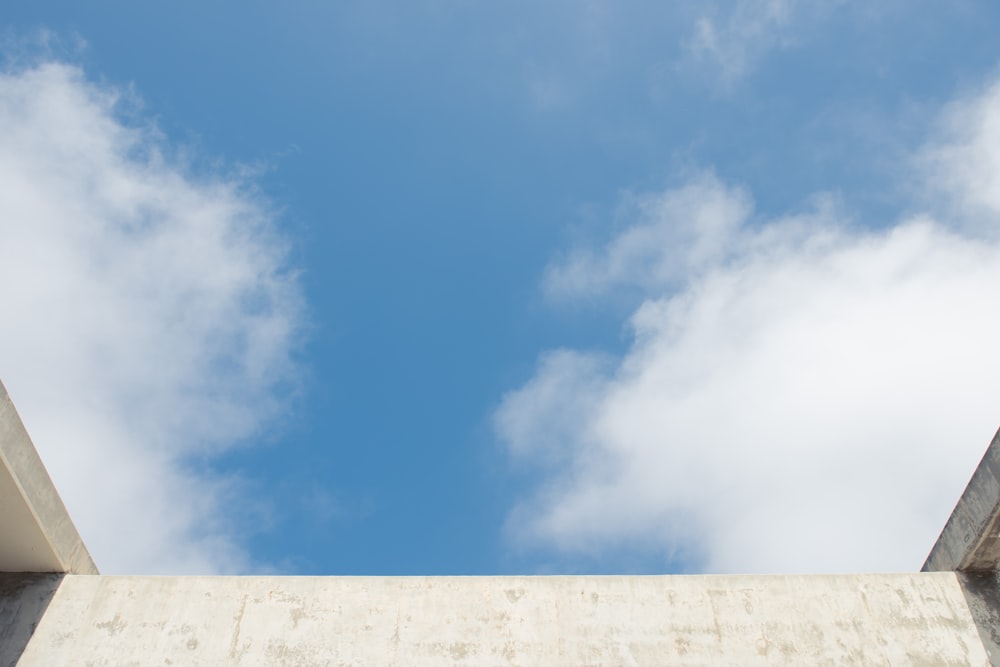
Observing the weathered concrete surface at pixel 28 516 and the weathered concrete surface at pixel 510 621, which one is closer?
the weathered concrete surface at pixel 28 516

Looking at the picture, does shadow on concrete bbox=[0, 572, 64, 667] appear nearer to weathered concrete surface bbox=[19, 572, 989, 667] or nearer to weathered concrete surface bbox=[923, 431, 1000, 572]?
weathered concrete surface bbox=[19, 572, 989, 667]

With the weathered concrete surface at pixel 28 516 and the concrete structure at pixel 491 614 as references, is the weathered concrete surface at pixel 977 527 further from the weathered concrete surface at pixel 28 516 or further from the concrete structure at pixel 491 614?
the weathered concrete surface at pixel 28 516

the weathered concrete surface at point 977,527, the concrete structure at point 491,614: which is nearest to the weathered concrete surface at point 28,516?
the concrete structure at point 491,614

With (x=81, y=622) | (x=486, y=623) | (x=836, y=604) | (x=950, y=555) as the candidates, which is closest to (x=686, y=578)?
(x=836, y=604)

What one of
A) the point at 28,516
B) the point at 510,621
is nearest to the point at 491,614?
the point at 510,621

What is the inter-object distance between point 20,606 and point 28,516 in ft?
3.62

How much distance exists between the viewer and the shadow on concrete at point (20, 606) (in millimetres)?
7164

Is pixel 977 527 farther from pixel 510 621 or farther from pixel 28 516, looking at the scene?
pixel 28 516

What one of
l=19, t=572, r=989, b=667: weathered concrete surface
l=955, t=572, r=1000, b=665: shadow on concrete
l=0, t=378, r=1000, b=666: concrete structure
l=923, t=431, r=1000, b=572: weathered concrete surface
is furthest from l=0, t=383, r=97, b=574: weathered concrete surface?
l=955, t=572, r=1000, b=665: shadow on concrete

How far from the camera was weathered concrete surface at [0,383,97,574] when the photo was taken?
6633mm

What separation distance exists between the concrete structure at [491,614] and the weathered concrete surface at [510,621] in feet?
0.04

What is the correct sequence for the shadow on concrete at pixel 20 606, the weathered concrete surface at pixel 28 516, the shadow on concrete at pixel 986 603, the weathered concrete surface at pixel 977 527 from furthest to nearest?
1. the shadow on concrete at pixel 20 606
2. the shadow on concrete at pixel 986 603
3. the weathered concrete surface at pixel 977 527
4. the weathered concrete surface at pixel 28 516

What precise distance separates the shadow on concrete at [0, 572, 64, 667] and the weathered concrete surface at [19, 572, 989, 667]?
105 millimetres

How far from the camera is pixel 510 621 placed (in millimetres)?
7309
